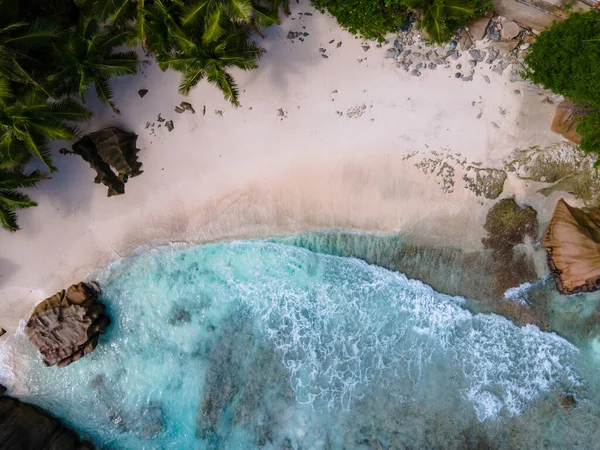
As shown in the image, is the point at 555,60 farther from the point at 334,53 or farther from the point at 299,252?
the point at 299,252

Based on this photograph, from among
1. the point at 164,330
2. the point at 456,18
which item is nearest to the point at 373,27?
the point at 456,18

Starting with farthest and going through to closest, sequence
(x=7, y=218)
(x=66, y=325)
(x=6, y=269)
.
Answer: (x=6, y=269) < (x=66, y=325) < (x=7, y=218)

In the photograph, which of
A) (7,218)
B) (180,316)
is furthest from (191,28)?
(180,316)

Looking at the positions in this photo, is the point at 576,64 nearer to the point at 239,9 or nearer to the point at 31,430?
the point at 239,9

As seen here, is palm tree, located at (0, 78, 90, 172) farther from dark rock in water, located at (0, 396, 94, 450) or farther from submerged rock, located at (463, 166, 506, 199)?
submerged rock, located at (463, 166, 506, 199)

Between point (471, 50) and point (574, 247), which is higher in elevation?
point (471, 50)

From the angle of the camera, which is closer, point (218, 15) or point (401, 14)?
point (218, 15)

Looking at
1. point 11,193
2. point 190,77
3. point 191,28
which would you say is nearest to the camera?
point 191,28

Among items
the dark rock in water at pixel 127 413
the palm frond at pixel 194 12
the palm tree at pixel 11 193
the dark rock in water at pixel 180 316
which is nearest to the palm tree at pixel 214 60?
the palm frond at pixel 194 12
